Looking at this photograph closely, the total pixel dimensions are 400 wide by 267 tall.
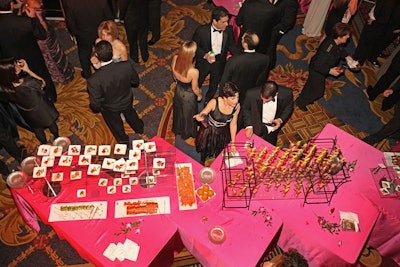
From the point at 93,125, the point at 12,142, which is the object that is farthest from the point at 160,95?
the point at 12,142

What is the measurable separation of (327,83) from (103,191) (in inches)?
176

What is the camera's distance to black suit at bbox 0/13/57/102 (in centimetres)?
446

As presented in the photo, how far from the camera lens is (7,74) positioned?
13.3ft

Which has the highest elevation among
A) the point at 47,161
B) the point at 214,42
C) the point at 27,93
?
the point at 214,42

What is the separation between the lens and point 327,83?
21.1ft

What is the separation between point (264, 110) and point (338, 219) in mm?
1500

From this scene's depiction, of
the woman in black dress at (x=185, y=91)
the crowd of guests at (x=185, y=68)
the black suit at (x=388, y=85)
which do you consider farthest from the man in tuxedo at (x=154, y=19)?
the black suit at (x=388, y=85)

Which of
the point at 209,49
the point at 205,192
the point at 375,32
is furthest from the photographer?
the point at 375,32

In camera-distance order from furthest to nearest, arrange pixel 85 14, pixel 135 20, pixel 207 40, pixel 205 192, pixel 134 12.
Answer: pixel 135 20
pixel 134 12
pixel 207 40
pixel 85 14
pixel 205 192

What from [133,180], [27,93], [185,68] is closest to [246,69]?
[185,68]

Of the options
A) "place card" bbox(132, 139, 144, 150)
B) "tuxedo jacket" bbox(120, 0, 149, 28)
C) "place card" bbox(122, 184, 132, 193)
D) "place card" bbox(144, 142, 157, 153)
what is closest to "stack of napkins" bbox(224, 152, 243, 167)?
"place card" bbox(144, 142, 157, 153)

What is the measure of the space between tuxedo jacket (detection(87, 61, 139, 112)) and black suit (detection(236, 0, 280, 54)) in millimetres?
1875

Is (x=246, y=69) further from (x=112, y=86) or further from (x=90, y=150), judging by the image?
(x=90, y=150)

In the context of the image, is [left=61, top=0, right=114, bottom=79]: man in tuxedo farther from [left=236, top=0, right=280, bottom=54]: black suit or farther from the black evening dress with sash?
[left=236, top=0, right=280, bottom=54]: black suit
